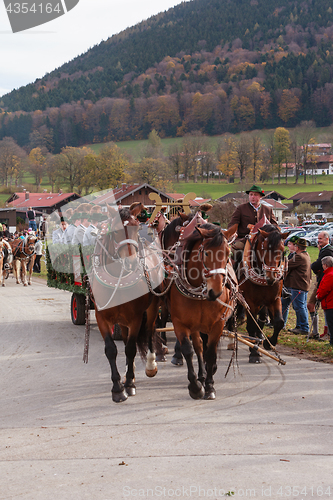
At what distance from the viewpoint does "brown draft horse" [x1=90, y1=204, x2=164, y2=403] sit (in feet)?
17.9

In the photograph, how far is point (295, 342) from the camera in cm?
870

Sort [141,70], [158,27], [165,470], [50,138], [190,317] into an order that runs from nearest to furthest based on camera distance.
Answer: [165,470], [190,317], [50,138], [141,70], [158,27]

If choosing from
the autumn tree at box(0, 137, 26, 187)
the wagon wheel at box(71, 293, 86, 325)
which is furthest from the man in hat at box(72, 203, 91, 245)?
the autumn tree at box(0, 137, 26, 187)

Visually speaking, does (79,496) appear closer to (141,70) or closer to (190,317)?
(190,317)

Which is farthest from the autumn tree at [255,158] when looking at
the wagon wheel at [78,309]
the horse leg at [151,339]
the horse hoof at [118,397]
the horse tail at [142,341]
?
the horse hoof at [118,397]

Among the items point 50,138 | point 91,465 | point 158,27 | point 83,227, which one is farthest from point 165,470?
point 158,27

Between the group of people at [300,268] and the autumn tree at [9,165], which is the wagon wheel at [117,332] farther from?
the autumn tree at [9,165]

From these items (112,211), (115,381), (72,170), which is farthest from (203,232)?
(72,170)

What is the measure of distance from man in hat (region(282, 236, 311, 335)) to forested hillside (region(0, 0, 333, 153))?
11587 centimetres

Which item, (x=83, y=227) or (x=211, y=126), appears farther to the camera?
(x=211, y=126)

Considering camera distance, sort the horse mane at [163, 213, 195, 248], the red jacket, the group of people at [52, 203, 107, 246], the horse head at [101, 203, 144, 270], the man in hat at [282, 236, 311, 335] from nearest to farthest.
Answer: the horse head at [101, 203, 144, 270] < the horse mane at [163, 213, 195, 248] < the red jacket < the group of people at [52, 203, 107, 246] < the man in hat at [282, 236, 311, 335]

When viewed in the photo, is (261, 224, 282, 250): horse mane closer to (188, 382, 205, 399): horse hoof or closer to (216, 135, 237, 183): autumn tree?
(188, 382, 205, 399): horse hoof

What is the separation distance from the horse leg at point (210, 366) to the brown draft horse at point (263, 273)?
1.61 m

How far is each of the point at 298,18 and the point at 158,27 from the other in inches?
2243
